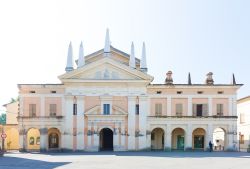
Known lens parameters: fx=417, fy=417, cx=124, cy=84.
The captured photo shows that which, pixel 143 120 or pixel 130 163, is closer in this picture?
pixel 130 163

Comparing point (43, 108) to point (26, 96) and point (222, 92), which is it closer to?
point (26, 96)

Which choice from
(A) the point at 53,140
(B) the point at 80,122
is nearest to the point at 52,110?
(B) the point at 80,122

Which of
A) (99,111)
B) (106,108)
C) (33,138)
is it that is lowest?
(33,138)

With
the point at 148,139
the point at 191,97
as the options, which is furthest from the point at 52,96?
the point at 191,97

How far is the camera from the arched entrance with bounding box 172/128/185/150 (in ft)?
174

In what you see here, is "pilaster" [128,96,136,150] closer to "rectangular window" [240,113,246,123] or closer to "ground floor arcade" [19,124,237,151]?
"ground floor arcade" [19,124,237,151]

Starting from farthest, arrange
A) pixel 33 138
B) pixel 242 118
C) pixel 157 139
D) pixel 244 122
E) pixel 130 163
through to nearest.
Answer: pixel 242 118, pixel 244 122, pixel 33 138, pixel 157 139, pixel 130 163

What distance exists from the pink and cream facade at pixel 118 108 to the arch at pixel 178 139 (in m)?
0.98

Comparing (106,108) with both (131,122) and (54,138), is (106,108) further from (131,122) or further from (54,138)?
(54,138)

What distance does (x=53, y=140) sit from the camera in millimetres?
53500

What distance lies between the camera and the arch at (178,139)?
173 feet

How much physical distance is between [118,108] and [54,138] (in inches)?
403

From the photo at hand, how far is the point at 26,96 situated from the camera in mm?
50781

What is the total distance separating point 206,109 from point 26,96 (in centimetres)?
2194
